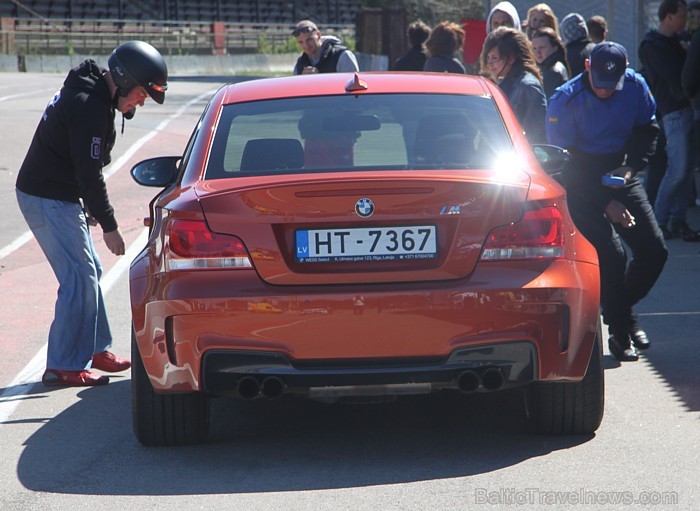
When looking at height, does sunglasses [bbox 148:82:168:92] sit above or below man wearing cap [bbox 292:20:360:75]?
above

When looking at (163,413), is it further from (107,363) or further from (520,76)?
(520,76)

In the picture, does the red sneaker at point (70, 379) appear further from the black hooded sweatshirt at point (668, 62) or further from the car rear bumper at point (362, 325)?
the black hooded sweatshirt at point (668, 62)

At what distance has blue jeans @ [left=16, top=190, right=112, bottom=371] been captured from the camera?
21.5ft

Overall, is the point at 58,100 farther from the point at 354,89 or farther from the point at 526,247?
the point at 526,247

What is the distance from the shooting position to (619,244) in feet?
23.0

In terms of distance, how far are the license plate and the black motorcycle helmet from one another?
182 centimetres

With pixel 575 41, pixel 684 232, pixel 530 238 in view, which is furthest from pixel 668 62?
pixel 530 238

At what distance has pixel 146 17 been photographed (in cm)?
6538

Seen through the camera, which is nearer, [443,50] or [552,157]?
[552,157]

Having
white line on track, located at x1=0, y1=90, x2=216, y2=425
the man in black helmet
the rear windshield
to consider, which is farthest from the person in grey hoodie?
the rear windshield

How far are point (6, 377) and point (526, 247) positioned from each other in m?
3.11

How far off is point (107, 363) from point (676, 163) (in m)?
5.77

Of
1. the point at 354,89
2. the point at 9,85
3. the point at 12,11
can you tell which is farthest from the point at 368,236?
the point at 12,11

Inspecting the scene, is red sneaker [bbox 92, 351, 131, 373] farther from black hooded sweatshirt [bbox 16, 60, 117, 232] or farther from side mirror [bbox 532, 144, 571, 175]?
side mirror [bbox 532, 144, 571, 175]
